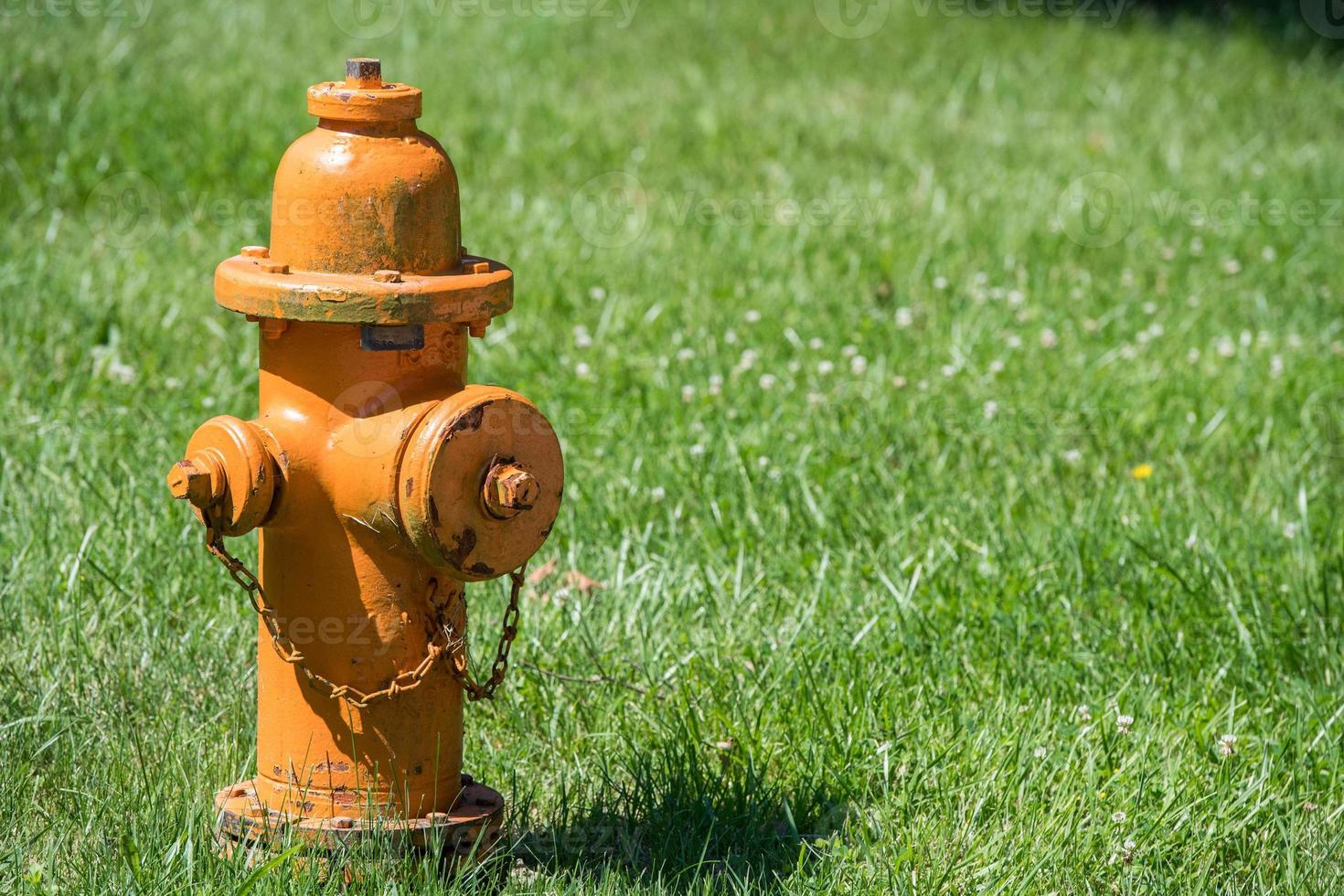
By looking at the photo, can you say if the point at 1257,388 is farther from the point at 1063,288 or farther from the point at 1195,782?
the point at 1195,782

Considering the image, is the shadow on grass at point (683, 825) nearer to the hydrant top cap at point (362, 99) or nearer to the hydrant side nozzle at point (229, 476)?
the hydrant side nozzle at point (229, 476)

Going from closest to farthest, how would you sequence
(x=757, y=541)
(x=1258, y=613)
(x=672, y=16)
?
(x=1258, y=613) → (x=757, y=541) → (x=672, y=16)

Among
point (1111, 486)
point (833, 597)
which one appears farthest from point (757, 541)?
point (1111, 486)

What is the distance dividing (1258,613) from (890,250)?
8.20ft

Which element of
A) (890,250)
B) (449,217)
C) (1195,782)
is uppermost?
(449,217)

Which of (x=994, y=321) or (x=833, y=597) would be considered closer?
(x=833, y=597)

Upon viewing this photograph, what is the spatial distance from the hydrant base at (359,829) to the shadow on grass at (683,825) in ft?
0.46

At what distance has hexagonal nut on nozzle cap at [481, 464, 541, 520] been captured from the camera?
199 cm

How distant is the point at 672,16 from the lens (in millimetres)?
8070

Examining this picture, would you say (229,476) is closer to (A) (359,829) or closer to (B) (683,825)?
(A) (359,829)

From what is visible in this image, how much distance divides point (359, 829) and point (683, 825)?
21.2 inches

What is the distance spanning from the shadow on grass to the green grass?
1 centimetres

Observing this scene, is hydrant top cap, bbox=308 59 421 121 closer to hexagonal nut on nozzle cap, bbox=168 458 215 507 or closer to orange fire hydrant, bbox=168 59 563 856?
orange fire hydrant, bbox=168 59 563 856

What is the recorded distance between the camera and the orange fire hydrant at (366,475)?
6.52 ft
